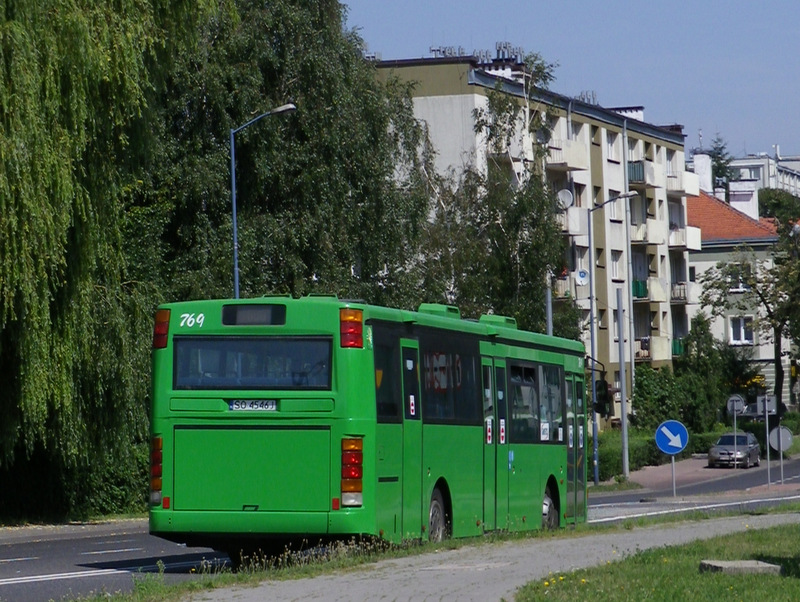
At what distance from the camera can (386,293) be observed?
45375 millimetres

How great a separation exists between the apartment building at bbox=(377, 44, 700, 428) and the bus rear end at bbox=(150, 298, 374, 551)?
41.8m

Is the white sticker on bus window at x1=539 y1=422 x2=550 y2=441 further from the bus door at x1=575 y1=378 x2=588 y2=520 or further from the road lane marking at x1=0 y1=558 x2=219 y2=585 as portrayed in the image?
the road lane marking at x1=0 y1=558 x2=219 y2=585

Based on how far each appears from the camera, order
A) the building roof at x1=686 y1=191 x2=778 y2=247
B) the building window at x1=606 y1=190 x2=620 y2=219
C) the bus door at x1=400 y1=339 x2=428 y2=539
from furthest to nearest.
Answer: the building roof at x1=686 y1=191 x2=778 y2=247, the building window at x1=606 y1=190 x2=620 y2=219, the bus door at x1=400 y1=339 x2=428 y2=539

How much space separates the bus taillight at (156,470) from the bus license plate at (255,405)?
926mm

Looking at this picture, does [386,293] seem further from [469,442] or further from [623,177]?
[623,177]

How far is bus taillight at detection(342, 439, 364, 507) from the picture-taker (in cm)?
1517

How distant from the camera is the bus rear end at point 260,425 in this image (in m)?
15.2

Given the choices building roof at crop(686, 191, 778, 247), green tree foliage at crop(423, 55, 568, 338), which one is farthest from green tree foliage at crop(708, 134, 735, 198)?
green tree foliage at crop(423, 55, 568, 338)

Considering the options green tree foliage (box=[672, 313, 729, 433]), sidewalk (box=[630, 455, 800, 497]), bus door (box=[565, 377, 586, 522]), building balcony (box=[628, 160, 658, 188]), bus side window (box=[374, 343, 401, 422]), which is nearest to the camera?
bus side window (box=[374, 343, 401, 422])

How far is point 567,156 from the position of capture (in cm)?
6988

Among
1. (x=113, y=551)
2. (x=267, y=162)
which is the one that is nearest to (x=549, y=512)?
(x=113, y=551)

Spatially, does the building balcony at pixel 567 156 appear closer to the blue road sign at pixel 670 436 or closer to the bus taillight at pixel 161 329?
the blue road sign at pixel 670 436

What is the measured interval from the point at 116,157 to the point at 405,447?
492 inches

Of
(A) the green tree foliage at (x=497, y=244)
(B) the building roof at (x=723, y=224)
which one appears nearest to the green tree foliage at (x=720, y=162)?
(B) the building roof at (x=723, y=224)
